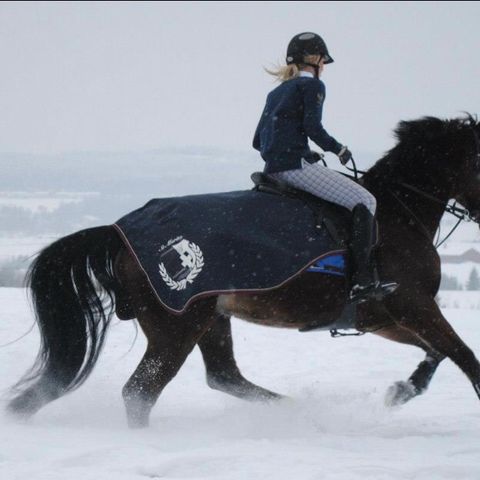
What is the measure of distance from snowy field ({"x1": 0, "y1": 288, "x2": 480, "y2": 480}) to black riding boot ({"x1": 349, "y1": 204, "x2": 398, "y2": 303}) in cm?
98

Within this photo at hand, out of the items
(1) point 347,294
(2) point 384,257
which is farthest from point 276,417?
(2) point 384,257

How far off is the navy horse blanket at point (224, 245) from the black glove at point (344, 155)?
42 cm

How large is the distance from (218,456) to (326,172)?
7.42 ft

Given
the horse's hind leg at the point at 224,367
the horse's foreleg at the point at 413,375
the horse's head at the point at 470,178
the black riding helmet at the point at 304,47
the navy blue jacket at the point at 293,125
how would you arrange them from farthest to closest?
the horse's hind leg at the point at 224,367, the horse's head at the point at 470,178, the horse's foreleg at the point at 413,375, the black riding helmet at the point at 304,47, the navy blue jacket at the point at 293,125

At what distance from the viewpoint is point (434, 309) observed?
5328 millimetres

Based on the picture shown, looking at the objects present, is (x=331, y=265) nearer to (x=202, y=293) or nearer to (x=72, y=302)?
(x=202, y=293)

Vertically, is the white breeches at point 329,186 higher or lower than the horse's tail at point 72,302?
higher

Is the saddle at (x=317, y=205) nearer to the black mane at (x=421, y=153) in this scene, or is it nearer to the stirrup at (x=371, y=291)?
the stirrup at (x=371, y=291)

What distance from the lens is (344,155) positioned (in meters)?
5.32

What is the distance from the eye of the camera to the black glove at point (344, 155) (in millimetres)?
5297

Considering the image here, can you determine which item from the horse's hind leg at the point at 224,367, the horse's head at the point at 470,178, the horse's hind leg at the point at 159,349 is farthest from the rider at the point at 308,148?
the horse's hind leg at the point at 224,367

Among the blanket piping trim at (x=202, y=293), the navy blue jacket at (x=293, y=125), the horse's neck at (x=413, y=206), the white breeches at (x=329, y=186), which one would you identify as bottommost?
the blanket piping trim at (x=202, y=293)

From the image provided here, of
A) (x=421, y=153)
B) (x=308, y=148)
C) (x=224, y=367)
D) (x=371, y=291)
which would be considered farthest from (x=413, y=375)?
(x=308, y=148)

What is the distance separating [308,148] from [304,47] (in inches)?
28.1
